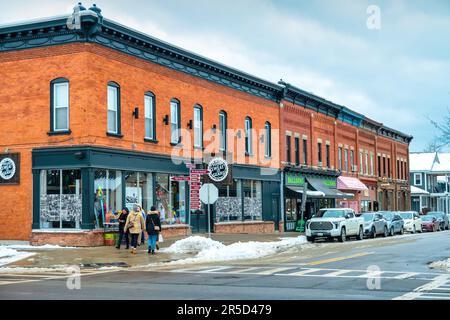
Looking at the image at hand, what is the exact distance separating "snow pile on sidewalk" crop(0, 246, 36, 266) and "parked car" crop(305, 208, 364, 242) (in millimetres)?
14311

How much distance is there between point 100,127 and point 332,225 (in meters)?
12.5

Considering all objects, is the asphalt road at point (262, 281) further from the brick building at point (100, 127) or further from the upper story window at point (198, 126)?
the upper story window at point (198, 126)

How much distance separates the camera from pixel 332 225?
107 feet

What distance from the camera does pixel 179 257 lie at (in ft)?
77.0

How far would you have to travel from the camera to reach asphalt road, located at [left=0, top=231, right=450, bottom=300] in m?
12.9

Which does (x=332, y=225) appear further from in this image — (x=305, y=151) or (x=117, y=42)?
(x=305, y=151)

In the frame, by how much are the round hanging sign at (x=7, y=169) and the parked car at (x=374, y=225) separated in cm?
1949

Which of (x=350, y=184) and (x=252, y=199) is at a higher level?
(x=350, y=184)

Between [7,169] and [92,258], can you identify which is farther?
[7,169]

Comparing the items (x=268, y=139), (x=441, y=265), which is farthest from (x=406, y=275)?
(x=268, y=139)

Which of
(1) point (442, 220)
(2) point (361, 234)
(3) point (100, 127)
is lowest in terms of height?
(2) point (361, 234)

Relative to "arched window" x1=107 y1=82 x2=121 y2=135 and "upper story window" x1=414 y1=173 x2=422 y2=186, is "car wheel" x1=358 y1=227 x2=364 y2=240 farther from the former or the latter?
"upper story window" x1=414 y1=173 x2=422 y2=186
